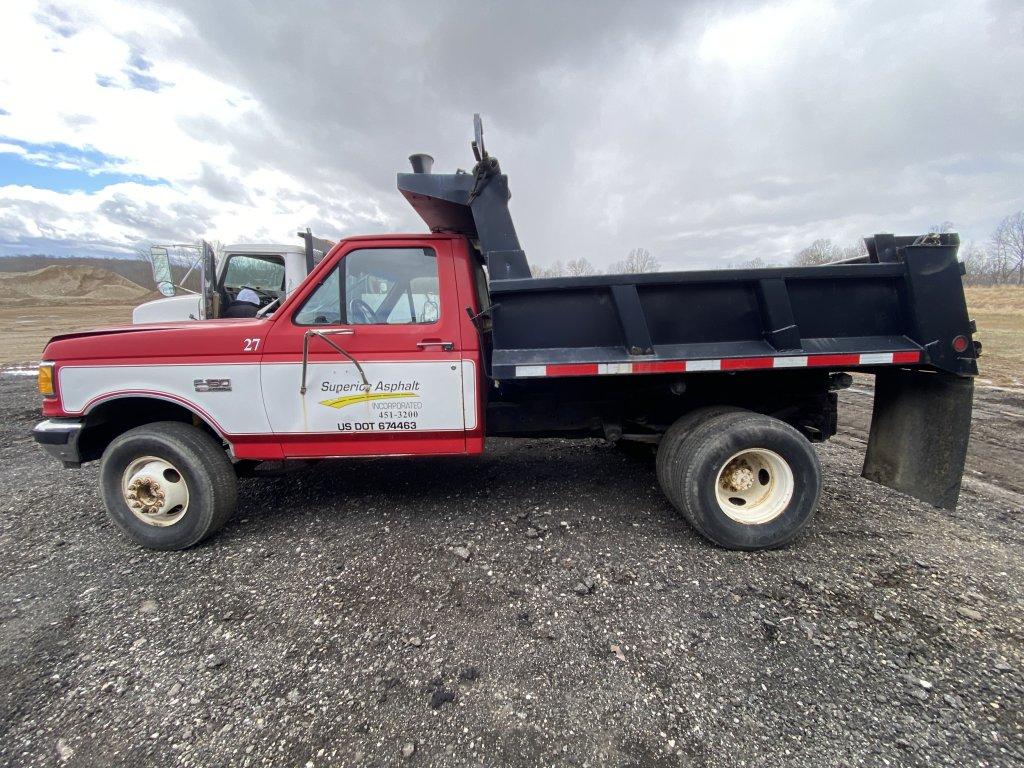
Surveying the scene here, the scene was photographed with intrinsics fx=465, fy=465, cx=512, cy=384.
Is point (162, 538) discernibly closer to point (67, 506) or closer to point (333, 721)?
point (67, 506)

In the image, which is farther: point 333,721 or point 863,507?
point 863,507

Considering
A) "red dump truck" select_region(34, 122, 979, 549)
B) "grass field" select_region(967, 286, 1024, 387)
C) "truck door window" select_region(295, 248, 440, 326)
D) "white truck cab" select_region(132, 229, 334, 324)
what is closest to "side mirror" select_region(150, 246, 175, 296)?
"white truck cab" select_region(132, 229, 334, 324)

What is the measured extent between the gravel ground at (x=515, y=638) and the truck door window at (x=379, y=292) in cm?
152

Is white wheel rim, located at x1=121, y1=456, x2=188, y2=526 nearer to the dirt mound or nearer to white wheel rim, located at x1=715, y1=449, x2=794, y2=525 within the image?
white wheel rim, located at x1=715, y1=449, x2=794, y2=525

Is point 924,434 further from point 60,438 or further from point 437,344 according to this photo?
point 60,438

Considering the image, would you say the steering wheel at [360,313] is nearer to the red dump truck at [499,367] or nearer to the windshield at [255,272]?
the red dump truck at [499,367]

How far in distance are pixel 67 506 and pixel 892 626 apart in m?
5.86

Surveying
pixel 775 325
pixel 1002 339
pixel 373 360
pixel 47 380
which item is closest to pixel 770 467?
pixel 775 325

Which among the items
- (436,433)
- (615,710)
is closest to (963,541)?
Result: (615,710)

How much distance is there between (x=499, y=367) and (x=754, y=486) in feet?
6.27

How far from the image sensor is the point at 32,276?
2064 inches

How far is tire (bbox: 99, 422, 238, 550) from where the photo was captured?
3129 mm

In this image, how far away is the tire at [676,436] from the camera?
3.20 m

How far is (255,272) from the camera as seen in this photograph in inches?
274
